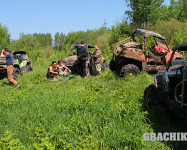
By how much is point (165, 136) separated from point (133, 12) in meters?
29.1

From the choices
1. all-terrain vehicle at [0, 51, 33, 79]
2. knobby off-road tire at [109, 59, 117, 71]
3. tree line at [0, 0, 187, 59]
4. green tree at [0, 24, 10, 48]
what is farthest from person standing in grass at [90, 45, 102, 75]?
green tree at [0, 24, 10, 48]

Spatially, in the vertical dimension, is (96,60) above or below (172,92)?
above

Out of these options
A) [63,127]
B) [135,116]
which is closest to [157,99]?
[135,116]

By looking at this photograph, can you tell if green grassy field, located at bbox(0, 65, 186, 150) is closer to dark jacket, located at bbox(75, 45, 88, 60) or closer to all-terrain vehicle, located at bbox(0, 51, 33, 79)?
dark jacket, located at bbox(75, 45, 88, 60)

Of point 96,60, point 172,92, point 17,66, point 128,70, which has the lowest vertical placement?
point 172,92

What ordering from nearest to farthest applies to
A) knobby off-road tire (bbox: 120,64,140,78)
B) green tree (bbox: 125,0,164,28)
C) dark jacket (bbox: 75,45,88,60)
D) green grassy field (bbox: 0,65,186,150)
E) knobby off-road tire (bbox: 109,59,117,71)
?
green grassy field (bbox: 0,65,186,150)
knobby off-road tire (bbox: 120,64,140,78)
dark jacket (bbox: 75,45,88,60)
knobby off-road tire (bbox: 109,59,117,71)
green tree (bbox: 125,0,164,28)

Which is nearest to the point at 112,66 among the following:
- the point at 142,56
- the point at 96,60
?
the point at 96,60

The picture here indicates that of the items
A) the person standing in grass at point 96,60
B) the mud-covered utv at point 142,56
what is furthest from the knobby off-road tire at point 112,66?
the mud-covered utv at point 142,56

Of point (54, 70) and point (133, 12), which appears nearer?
point (54, 70)

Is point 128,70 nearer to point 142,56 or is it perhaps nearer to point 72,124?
point 142,56

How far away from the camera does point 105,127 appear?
3.26 metres

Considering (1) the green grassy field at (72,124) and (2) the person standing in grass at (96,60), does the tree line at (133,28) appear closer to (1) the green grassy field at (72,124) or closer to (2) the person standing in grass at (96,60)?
(2) the person standing in grass at (96,60)

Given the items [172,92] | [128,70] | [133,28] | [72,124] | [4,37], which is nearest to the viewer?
[72,124]

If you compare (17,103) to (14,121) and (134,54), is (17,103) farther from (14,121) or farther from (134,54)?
(134,54)
